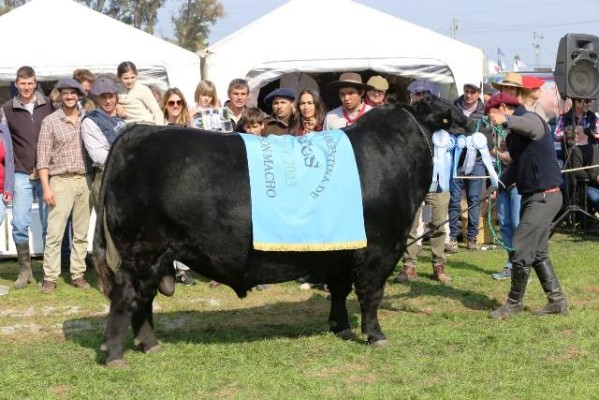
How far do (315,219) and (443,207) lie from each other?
3.54 meters

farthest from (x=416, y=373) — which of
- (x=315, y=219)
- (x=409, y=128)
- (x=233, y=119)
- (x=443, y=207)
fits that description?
(x=233, y=119)

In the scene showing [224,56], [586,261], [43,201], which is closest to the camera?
[43,201]

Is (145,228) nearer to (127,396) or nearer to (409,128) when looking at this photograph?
(127,396)

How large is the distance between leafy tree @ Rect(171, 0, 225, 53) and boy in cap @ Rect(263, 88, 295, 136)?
42.4 metres

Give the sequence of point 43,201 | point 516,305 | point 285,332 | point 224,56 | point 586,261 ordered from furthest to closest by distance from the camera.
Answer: point 224,56, point 586,261, point 43,201, point 516,305, point 285,332

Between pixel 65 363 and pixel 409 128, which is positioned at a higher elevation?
pixel 409 128

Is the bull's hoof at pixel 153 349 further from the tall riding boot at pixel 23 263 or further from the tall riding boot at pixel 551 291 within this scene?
the tall riding boot at pixel 23 263

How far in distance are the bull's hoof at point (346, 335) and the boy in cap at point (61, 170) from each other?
11.5 ft

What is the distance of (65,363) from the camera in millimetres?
6023

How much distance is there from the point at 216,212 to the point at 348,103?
290 centimetres

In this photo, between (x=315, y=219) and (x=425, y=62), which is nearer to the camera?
(x=315, y=219)

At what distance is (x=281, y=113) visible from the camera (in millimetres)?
8672

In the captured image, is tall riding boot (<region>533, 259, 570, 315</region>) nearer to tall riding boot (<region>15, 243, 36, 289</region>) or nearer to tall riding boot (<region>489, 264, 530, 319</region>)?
tall riding boot (<region>489, 264, 530, 319</region>)

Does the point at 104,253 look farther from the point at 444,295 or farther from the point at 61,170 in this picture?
the point at 444,295
